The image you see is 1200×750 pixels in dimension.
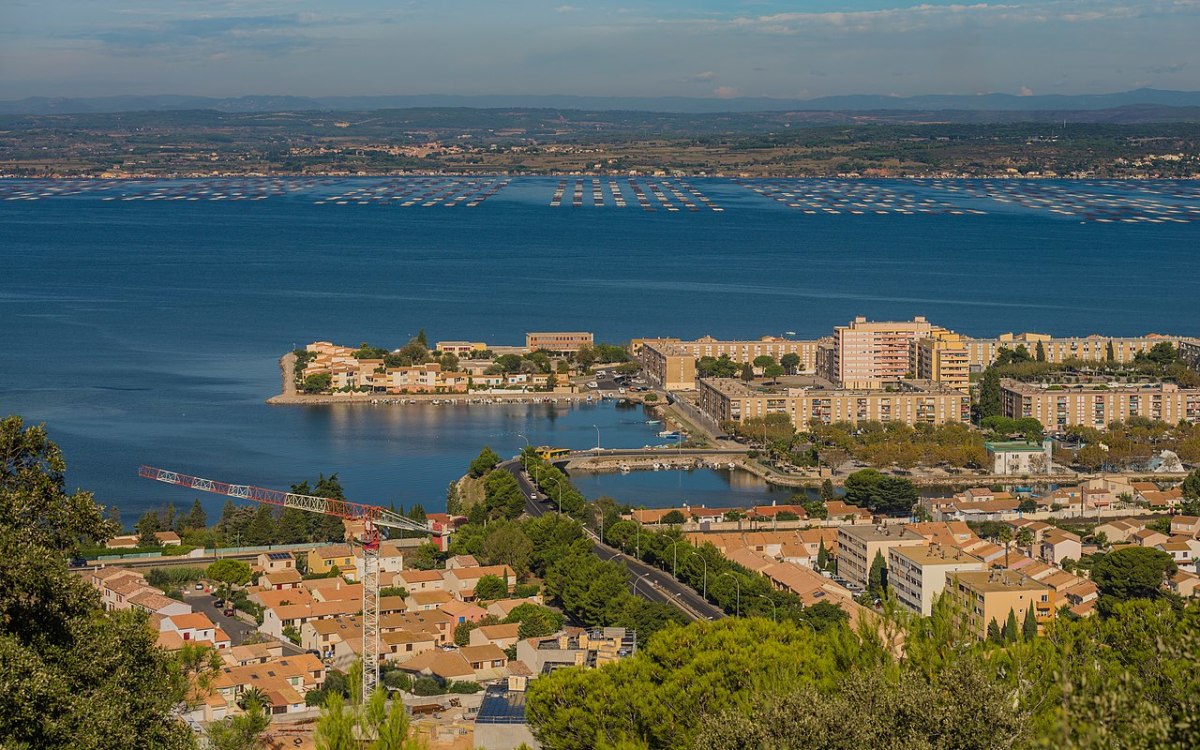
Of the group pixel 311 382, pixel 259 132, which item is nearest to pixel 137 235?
pixel 311 382

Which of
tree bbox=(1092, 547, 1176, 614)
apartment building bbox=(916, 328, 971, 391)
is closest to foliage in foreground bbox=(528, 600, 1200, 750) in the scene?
tree bbox=(1092, 547, 1176, 614)

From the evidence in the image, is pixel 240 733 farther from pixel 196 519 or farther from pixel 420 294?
pixel 420 294

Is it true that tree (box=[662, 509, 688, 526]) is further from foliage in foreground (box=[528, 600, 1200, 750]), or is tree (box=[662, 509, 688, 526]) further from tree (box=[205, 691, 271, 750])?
tree (box=[205, 691, 271, 750])

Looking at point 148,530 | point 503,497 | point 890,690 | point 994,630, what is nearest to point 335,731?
point 890,690

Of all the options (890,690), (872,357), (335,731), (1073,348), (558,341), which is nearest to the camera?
(335,731)

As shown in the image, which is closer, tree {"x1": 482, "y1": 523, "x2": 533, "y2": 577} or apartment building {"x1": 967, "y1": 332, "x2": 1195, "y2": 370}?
tree {"x1": 482, "y1": 523, "x2": 533, "y2": 577}

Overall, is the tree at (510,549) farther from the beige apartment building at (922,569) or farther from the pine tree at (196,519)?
the pine tree at (196,519)
